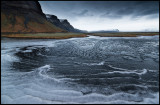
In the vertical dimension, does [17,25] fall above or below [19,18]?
below

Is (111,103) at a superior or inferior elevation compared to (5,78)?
inferior

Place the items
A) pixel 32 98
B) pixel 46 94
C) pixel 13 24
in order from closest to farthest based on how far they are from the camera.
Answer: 1. pixel 32 98
2. pixel 46 94
3. pixel 13 24

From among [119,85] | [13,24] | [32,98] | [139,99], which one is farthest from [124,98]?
[13,24]

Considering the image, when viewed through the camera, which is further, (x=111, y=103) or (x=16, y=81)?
(x=16, y=81)

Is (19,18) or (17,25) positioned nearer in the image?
(17,25)

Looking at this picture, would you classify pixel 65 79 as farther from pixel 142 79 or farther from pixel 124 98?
pixel 142 79

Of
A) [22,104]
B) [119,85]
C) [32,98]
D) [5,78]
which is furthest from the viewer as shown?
[5,78]

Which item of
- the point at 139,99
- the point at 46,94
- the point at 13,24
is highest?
the point at 13,24

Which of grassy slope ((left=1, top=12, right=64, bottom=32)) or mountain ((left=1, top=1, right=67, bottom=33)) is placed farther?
mountain ((left=1, top=1, right=67, bottom=33))

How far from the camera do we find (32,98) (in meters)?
4.15

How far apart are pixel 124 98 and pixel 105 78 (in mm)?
1999

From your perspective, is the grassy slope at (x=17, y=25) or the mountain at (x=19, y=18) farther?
the mountain at (x=19, y=18)

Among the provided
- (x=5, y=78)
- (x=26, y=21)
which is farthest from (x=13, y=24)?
(x=5, y=78)

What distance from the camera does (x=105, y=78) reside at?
6188 millimetres
